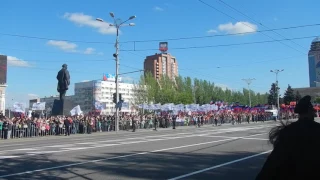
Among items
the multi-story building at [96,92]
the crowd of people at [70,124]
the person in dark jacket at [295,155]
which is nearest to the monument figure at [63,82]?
the crowd of people at [70,124]

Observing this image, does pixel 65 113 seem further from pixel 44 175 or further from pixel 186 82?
pixel 186 82

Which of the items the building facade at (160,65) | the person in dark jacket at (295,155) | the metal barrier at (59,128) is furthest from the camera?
the building facade at (160,65)

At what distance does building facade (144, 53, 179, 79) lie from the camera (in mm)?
134250

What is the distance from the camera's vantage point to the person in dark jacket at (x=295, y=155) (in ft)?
9.07

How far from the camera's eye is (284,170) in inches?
110

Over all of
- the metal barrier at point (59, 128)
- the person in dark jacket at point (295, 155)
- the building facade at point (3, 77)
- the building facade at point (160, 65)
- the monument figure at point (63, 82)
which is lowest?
the metal barrier at point (59, 128)

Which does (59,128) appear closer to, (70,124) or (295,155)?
(70,124)

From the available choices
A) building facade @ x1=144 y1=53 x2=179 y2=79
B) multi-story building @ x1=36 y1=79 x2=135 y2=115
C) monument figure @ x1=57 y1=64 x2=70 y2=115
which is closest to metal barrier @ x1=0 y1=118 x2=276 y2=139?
monument figure @ x1=57 y1=64 x2=70 y2=115

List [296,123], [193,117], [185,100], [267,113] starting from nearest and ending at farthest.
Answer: [296,123] < [193,117] < [267,113] < [185,100]

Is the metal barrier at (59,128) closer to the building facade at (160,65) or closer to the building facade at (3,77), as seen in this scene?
the building facade at (3,77)

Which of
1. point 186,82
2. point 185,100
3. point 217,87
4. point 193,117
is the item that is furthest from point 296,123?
point 217,87

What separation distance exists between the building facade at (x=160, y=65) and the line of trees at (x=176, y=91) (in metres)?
22.2

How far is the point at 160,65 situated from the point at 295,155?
134m

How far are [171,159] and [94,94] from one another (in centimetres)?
13924
